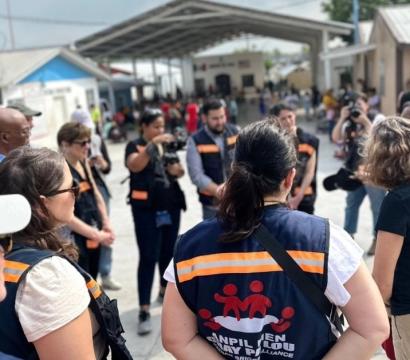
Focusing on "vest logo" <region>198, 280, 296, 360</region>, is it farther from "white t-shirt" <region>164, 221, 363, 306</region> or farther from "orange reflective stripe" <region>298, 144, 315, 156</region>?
"orange reflective stripe" <region>298, 144, 315, 156</region>

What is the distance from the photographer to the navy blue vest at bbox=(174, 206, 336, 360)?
1.51 m

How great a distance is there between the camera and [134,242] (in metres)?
6.61

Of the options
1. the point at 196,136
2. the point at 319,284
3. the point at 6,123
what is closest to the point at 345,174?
the point at 196,136

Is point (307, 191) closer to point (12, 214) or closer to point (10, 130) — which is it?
point (10, 130)

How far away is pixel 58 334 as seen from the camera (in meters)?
1.44

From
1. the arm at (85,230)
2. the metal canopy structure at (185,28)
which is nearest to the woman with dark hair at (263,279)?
the arm at (85,230)

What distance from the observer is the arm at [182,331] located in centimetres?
167

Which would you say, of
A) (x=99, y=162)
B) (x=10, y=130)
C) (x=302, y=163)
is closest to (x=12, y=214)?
(x=10, y=130)

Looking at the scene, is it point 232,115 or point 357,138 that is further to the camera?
point 232,115

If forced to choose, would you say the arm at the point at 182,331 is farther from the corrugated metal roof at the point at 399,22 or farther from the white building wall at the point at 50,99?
the white building wall at the point at 50,99

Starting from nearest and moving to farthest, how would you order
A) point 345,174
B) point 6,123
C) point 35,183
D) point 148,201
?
point 35,183, point 6,123, point 148,201, point 345,174

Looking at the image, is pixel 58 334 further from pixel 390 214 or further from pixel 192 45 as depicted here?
pixel 192 45

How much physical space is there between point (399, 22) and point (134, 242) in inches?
505

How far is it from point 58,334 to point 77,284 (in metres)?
0.15
